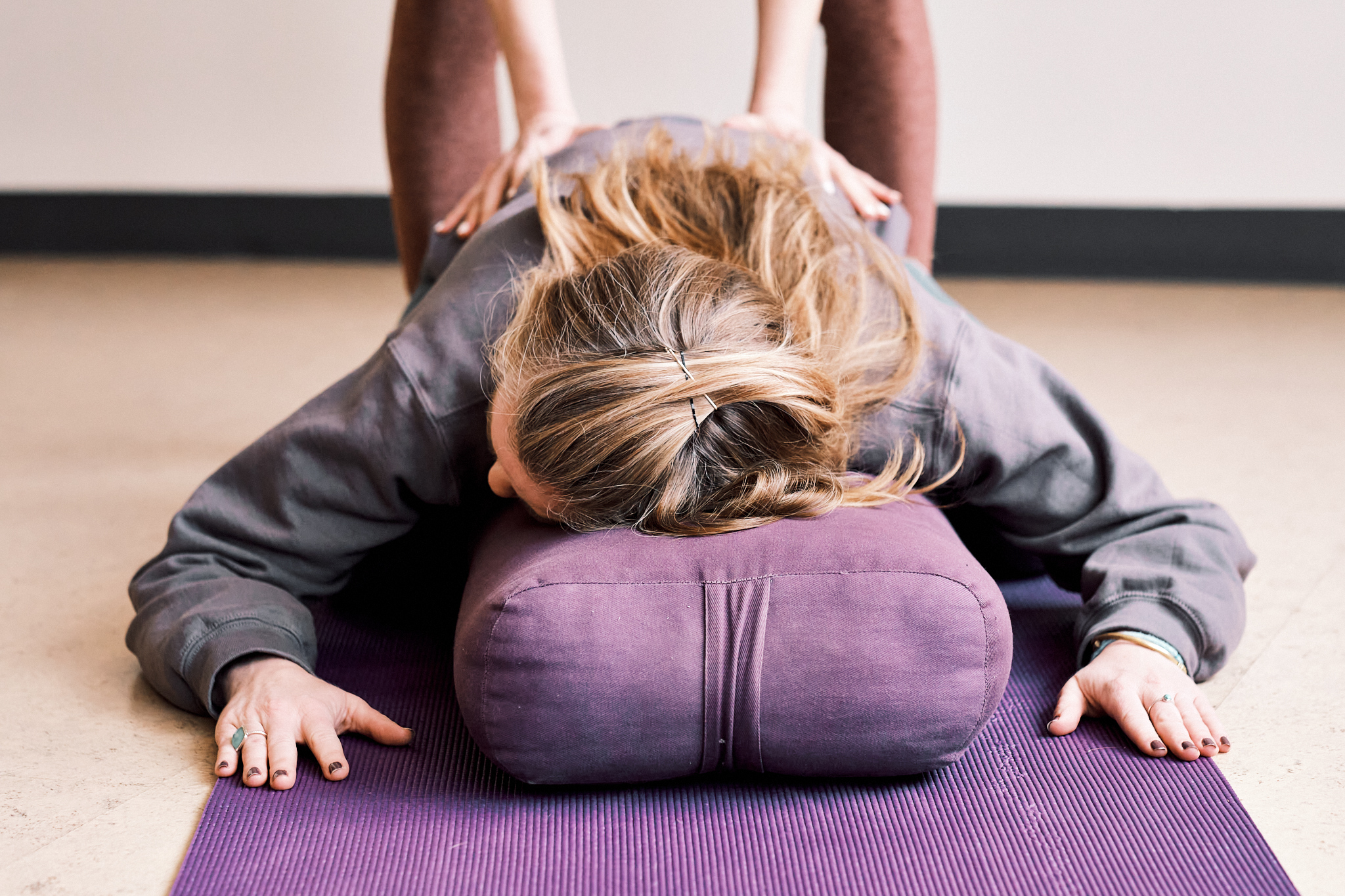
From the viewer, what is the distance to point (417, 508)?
3.71 ft

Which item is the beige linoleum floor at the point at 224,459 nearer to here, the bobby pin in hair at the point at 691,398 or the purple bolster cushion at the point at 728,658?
the purple bolster cushion at the point at 728,658

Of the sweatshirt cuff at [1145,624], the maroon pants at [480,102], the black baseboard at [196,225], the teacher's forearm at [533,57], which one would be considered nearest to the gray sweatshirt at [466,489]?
the sweatshirt cuff at [1145,624]

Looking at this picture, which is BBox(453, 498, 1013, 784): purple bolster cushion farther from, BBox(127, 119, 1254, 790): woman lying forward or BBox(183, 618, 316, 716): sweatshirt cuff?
BBox(183, 618, 316, 716): sweatshirt cuff

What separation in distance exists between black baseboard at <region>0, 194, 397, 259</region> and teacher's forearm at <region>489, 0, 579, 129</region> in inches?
68.5

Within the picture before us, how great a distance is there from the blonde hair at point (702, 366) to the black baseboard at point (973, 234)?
1.96m

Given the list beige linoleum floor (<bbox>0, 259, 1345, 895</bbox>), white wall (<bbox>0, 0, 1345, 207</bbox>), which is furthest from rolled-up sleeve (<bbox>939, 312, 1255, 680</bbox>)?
white wall (<bbox>0, 0, 1345, 207</bbox>)

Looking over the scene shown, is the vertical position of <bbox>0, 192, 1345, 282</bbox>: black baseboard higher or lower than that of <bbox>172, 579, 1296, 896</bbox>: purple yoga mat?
lower

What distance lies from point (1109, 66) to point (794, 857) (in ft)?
7.70

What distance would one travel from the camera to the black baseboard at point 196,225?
126 inches

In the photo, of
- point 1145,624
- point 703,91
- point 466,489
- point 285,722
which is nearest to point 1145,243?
point 703,91

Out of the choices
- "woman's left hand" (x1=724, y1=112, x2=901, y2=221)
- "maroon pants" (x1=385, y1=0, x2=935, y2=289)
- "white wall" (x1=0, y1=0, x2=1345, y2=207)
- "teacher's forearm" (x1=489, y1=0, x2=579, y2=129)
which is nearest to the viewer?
"woman's left hand" (x1=724, y1=112, x2=901, y2=221)

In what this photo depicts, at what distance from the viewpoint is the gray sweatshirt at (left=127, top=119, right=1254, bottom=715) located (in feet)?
3.46

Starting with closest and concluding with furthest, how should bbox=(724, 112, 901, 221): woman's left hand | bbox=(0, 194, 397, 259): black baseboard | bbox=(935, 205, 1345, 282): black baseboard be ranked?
bbox=(724, 112, 901, 221): woman's left hand, bbox=(935, 205, 1345, 282): black baseboard, bbox=(0, 194, 397, 259): black baseboard

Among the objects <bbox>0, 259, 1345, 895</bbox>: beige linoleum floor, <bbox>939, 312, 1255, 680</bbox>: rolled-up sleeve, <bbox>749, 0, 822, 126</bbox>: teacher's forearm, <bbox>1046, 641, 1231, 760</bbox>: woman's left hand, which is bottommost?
<bbox>0, 259, 1345, 895</bbox>: beige linoleum floor
